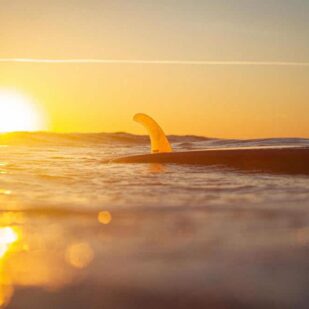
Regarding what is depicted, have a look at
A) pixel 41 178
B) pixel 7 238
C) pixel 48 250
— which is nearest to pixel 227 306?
pixel 48 250

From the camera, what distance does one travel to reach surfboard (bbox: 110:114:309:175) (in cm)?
1118

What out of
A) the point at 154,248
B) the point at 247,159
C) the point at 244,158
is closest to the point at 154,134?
the point at 244,158

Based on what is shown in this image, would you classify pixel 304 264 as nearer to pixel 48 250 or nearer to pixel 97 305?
pixel 97 305

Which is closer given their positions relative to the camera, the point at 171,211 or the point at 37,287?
the point at 37,287

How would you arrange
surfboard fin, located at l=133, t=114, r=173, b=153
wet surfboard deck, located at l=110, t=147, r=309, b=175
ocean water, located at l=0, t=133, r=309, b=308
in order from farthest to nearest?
surfboard fin, located at l=133, t=114, r=173, b=153
wet surfboard deck, located at l=110, t=147, r=309, b=175
ocean water, located at l=0, t=133, r=309, b=308

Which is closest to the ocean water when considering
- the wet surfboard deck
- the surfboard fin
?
the wet surfboard deck

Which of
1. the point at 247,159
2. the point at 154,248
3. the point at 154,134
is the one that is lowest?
the point at 154,248

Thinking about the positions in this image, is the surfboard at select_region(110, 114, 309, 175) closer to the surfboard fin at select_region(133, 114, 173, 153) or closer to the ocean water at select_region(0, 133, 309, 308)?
the surfboard fin at select_region(133, 114, 173, 153)

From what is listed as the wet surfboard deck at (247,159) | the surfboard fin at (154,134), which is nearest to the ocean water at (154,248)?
the wet surfboard deck at (247,159)

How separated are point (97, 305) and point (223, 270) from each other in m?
0.92

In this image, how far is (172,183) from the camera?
841 centimetres

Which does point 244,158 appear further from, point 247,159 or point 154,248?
point 154,248

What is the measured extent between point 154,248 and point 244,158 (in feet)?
29.1

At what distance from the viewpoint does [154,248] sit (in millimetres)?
3598
